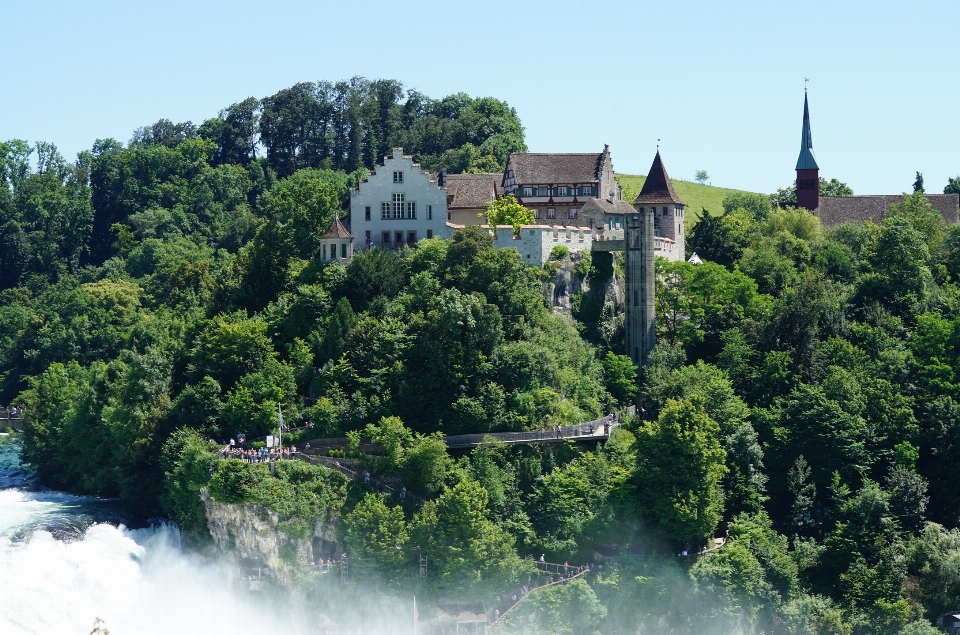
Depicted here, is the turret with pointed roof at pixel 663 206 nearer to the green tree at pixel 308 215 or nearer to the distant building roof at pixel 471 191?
the distant building roof at pixel 471 191

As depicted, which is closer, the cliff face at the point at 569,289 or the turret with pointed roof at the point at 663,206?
the cliff face at the point at 569,289

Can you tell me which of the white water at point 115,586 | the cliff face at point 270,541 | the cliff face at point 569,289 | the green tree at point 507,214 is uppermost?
the green tree at point 507,214

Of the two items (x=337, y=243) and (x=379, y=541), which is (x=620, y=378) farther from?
(x=379, y=541)

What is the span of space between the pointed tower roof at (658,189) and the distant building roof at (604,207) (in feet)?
17.4

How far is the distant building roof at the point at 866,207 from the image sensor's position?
11331 cm

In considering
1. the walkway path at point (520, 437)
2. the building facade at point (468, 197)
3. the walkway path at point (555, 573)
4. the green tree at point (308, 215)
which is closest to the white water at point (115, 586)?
the walkway path at point (520, 437)

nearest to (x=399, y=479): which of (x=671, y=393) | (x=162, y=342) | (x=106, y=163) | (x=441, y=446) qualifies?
(x=441, y=446)

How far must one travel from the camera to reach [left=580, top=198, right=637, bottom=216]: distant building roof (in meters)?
91.0

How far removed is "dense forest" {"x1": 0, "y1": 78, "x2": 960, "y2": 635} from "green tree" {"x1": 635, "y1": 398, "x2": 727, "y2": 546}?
0.13m

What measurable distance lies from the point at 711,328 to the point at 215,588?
3329cm

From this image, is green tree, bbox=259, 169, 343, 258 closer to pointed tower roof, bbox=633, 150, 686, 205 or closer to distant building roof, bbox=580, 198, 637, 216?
distant building roof, bbox=580, 198, 637, 216

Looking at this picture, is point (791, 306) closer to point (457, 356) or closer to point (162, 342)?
point (457, 356)

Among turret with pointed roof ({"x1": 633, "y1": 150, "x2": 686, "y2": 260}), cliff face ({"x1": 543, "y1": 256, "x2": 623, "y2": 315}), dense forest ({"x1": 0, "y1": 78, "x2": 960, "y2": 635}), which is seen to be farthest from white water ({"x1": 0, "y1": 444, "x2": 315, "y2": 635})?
turret with pointed roof ({"x1": 633, "y1": 150, "x2": 686, "y2": 260})

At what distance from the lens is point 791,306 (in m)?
85.4
